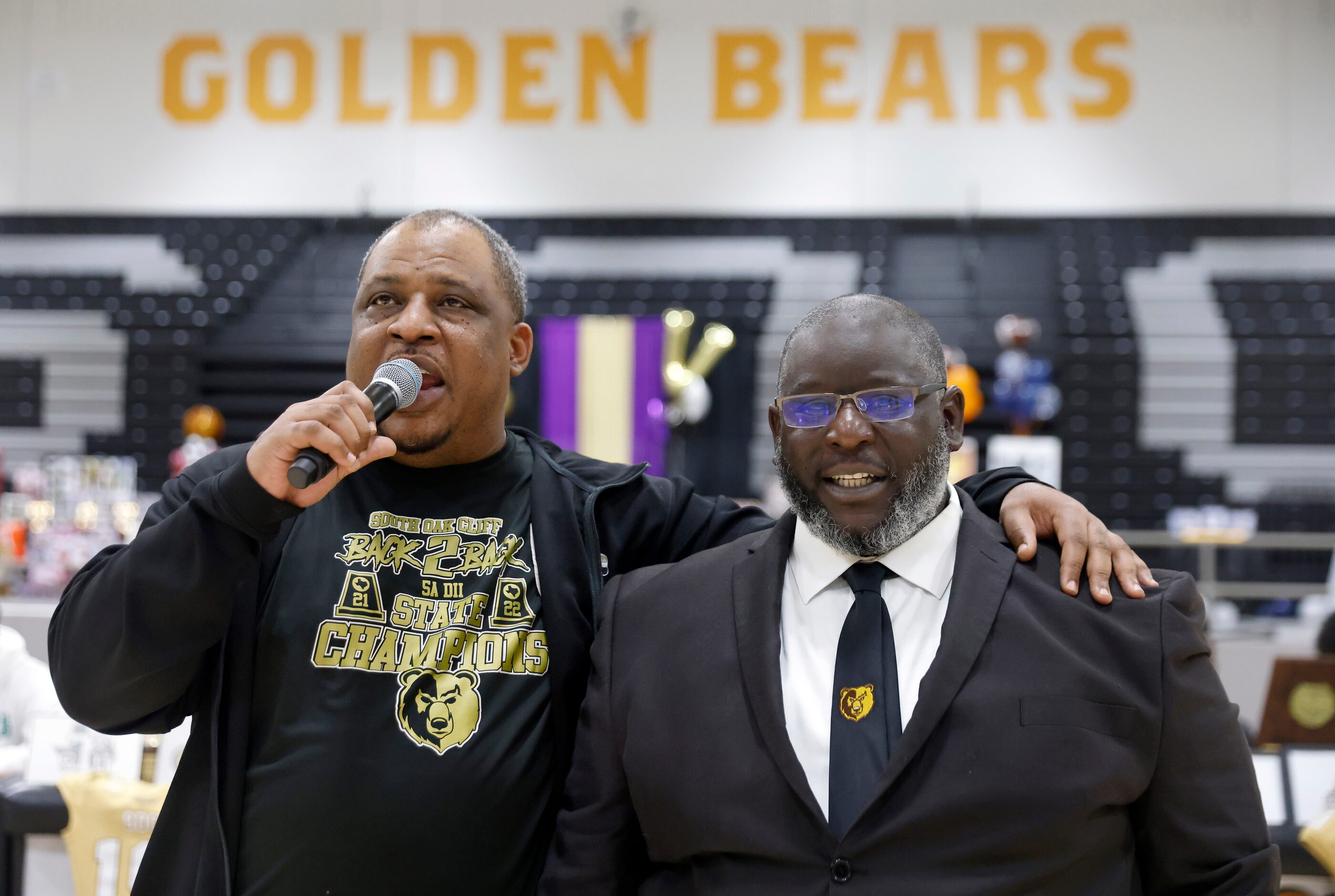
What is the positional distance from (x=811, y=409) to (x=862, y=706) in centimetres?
41

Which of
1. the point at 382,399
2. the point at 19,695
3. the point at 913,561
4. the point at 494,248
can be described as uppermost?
the point at 494,248

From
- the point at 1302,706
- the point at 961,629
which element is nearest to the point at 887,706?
the point at 961,629

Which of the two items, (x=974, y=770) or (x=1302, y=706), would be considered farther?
(x=1302, y=706)

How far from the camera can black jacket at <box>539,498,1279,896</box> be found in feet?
4.52

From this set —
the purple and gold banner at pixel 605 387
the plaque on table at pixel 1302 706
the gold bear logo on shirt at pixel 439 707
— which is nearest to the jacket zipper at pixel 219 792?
the gold bear logo on shirt at pixel 439 707

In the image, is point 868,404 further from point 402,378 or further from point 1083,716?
point 402,378

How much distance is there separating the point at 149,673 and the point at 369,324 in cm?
60

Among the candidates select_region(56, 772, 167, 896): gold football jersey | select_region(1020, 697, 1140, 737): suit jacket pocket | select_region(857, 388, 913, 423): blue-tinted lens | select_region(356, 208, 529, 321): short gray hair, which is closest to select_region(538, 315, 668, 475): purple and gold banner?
select_region(56, 772, 167, 896): gold football jersey

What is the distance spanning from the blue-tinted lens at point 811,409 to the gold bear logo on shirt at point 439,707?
60 centimetres

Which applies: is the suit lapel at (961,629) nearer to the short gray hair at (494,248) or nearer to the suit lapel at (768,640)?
the suit lapel at (768,640)

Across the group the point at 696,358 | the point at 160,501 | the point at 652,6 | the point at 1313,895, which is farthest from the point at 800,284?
the point at 160,501

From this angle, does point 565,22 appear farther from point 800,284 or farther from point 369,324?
point 369,324

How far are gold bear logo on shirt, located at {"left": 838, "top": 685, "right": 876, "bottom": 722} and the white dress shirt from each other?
0.7 inches

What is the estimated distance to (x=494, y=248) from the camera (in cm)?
185
